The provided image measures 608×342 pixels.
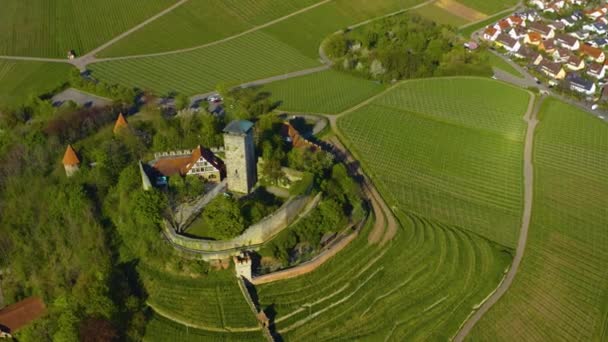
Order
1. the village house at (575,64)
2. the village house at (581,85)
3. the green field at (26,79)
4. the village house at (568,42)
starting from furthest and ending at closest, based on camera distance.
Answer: the village house at (568,42) → the village house at (575,64) → the village house at (581,85) → the green field at (26,79)

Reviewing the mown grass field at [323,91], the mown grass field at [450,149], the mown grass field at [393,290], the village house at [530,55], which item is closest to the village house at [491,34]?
the village house at [530,55]

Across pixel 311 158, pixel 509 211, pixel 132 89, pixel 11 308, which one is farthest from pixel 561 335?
pixel 132 89

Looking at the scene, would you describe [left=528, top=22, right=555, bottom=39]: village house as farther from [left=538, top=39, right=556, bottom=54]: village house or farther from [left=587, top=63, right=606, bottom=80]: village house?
[left=587, top=63, right=606, bottom=80]: village house

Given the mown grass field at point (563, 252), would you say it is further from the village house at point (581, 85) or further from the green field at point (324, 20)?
the green field at point (324, 20)

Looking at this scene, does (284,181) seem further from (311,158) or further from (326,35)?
(326,35)

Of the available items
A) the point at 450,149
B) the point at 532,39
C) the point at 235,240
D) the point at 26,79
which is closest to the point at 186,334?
the point at 235,240

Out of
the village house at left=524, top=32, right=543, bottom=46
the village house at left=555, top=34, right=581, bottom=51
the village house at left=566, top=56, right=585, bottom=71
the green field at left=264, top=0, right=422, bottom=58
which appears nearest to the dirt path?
the village house at left=566, top=56, right=585, bottom=71
